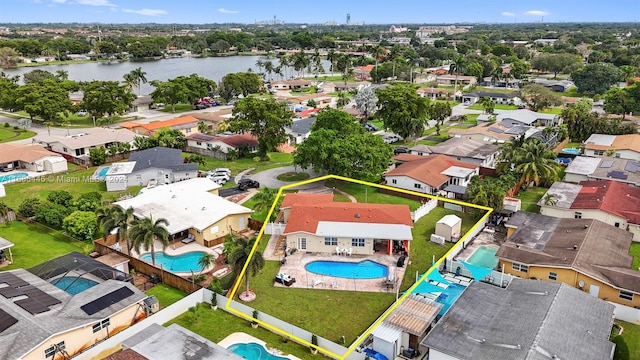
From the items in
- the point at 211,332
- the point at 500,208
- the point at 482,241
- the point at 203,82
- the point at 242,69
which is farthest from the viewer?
the point at 242,69

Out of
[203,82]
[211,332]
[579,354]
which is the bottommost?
[211,332]

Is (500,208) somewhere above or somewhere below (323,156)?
below

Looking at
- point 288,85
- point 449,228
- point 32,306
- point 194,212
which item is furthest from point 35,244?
point 288,85

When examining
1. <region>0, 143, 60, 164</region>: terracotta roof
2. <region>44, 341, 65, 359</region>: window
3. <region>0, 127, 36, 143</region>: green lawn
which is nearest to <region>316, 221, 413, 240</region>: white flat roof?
<region>44, 341, 65, 359</region>: window

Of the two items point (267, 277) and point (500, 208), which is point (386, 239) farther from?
point (500, 208)

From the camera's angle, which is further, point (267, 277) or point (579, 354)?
point (267, 277)

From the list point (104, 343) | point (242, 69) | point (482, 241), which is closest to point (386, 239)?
point (482, 241)

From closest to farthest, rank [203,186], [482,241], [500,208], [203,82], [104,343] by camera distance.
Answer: [104,343], [482,241], [500,208], [203,186], [203,82]

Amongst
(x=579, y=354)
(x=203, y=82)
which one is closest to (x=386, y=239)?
(x=579, y=354)

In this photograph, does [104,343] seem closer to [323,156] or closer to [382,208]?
[382,208]
